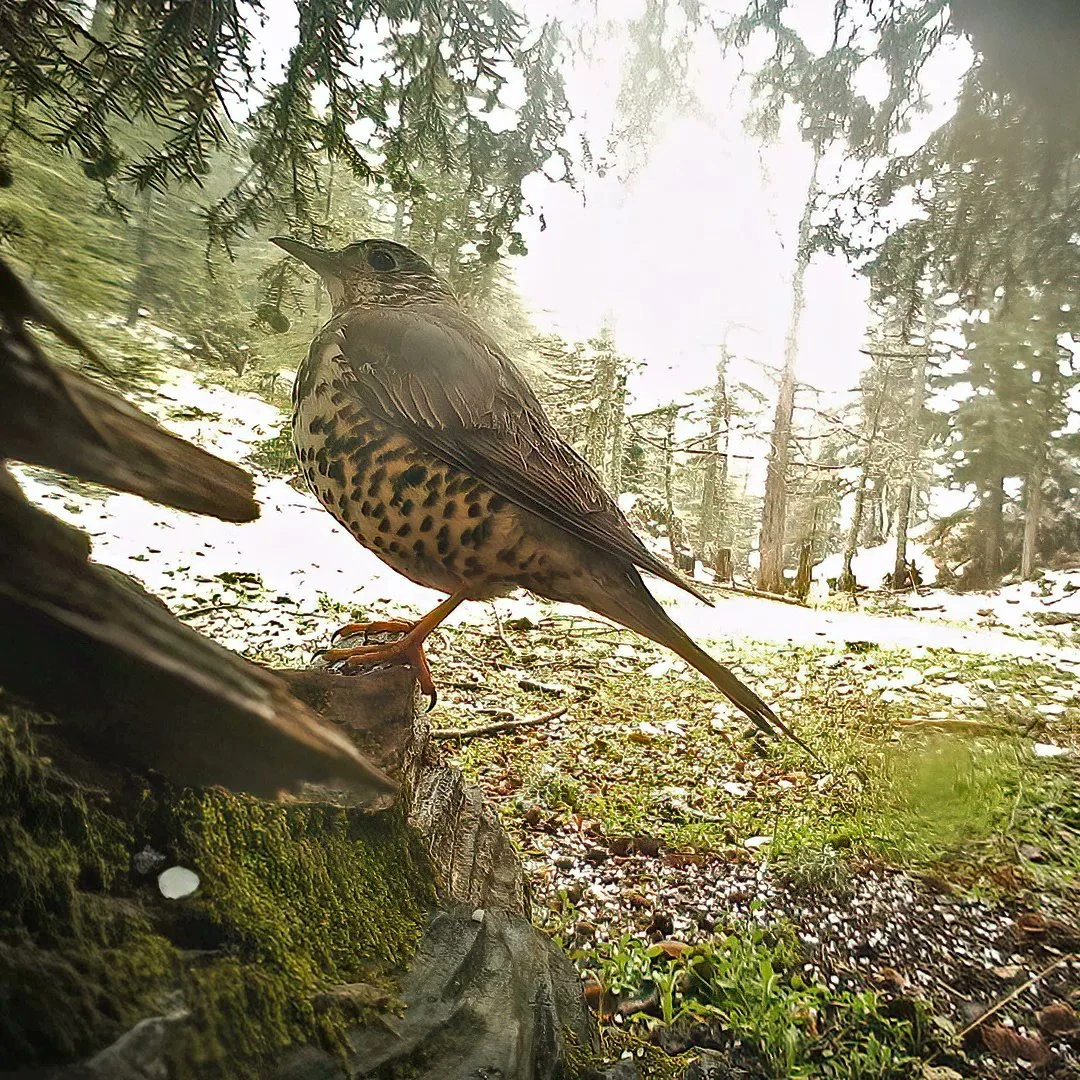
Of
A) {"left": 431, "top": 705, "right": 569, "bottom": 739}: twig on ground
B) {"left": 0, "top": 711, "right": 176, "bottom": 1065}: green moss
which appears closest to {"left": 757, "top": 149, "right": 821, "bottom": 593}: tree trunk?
{"left": 431, "top": 705, "right": 569, "bottom": 739}: twig on ground

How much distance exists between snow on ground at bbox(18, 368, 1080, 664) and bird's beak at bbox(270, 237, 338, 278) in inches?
16.6

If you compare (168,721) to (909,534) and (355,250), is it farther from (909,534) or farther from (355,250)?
(909,534)

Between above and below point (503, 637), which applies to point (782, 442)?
above

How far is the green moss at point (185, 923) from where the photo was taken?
464 mm

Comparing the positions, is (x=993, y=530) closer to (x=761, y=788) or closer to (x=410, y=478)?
(x=761, y=788)

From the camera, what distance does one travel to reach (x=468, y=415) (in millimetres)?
1164

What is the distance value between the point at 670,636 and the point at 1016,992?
2.65ft

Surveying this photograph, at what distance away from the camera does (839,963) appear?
1.15m

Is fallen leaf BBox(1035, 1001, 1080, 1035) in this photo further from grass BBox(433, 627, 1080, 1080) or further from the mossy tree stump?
the mossy tree stump

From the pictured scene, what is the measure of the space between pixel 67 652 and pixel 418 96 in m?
1.56

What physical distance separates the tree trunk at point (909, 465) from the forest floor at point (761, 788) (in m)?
0.16

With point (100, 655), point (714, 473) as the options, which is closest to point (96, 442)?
point (100, 655)

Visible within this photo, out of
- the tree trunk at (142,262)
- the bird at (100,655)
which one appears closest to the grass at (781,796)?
the bird at (100,655)

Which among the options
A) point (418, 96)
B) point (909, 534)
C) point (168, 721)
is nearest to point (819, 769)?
point (909, 534)
